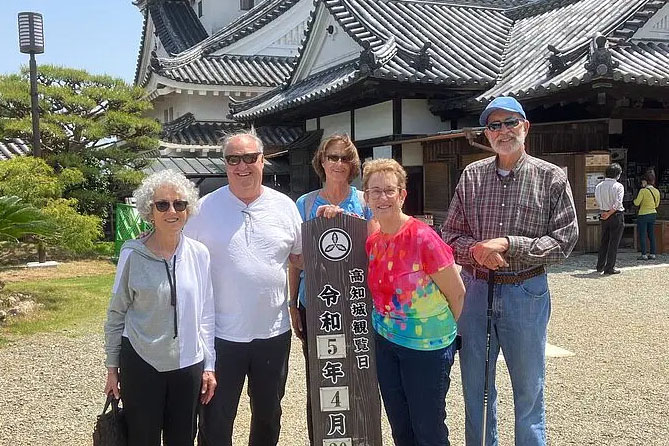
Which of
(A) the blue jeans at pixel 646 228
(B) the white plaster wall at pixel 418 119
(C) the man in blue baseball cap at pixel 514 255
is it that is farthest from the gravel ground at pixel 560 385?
(B) the white plaster wall at pixel 418 119

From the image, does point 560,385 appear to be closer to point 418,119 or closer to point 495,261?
point 495,261

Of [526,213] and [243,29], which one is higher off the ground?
[243,29]

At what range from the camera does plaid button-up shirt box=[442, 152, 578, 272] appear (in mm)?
2762

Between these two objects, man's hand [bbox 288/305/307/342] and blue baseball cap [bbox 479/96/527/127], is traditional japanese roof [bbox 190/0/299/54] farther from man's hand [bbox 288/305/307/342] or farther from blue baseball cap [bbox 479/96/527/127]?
blue baseball cap [bbox 479/96/527/127]

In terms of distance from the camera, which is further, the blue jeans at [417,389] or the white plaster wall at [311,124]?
the white plaster wall at [311,124]

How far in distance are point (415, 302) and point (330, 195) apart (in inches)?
33.0

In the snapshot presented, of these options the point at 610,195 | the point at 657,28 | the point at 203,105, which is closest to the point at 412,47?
the point at 657,28

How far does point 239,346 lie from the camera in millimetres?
2805

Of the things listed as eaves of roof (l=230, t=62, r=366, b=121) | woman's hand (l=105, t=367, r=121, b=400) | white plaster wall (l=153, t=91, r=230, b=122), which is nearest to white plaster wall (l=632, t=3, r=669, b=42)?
eaves of roof (l=230, t=62, r=366, b=121)

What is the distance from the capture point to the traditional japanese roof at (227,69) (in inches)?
658

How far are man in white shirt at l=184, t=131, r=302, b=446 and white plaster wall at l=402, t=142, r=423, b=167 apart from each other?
930 cm

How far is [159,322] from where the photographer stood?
2.55 meters

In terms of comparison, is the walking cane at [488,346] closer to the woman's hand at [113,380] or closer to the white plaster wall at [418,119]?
the woman's hand at [113,380]

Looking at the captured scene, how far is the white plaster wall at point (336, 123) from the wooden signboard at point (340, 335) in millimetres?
10522
